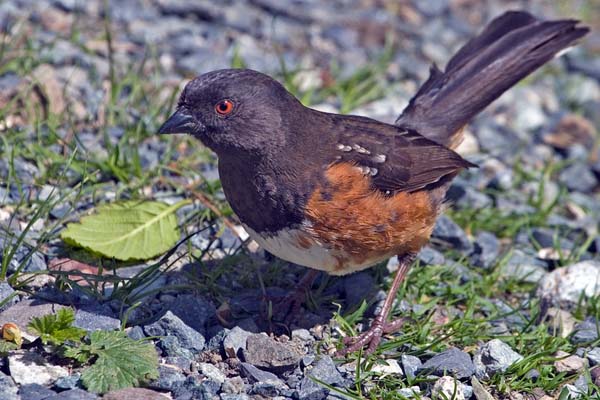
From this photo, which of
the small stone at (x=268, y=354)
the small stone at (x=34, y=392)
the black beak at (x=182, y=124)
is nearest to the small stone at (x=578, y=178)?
the small stone at (x=268, y=354)

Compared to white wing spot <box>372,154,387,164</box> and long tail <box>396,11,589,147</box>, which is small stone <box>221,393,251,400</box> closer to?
white wing spot <box>372,154,387,164</box>

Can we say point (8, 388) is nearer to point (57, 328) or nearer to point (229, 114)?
point (57, 328)

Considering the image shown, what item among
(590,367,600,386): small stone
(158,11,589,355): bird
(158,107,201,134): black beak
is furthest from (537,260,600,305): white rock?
(158,107,201,134): black beak

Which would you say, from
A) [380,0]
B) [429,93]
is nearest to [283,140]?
[429,93]

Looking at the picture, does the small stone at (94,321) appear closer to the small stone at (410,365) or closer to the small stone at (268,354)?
the small stone at (268,354)

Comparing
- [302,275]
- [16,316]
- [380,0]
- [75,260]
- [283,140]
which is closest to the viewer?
[16,316]

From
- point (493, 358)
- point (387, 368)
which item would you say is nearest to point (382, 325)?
point (387, 368)

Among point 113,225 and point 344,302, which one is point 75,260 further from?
point 344,302

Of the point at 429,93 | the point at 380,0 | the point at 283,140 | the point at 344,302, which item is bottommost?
the point at 344,302
